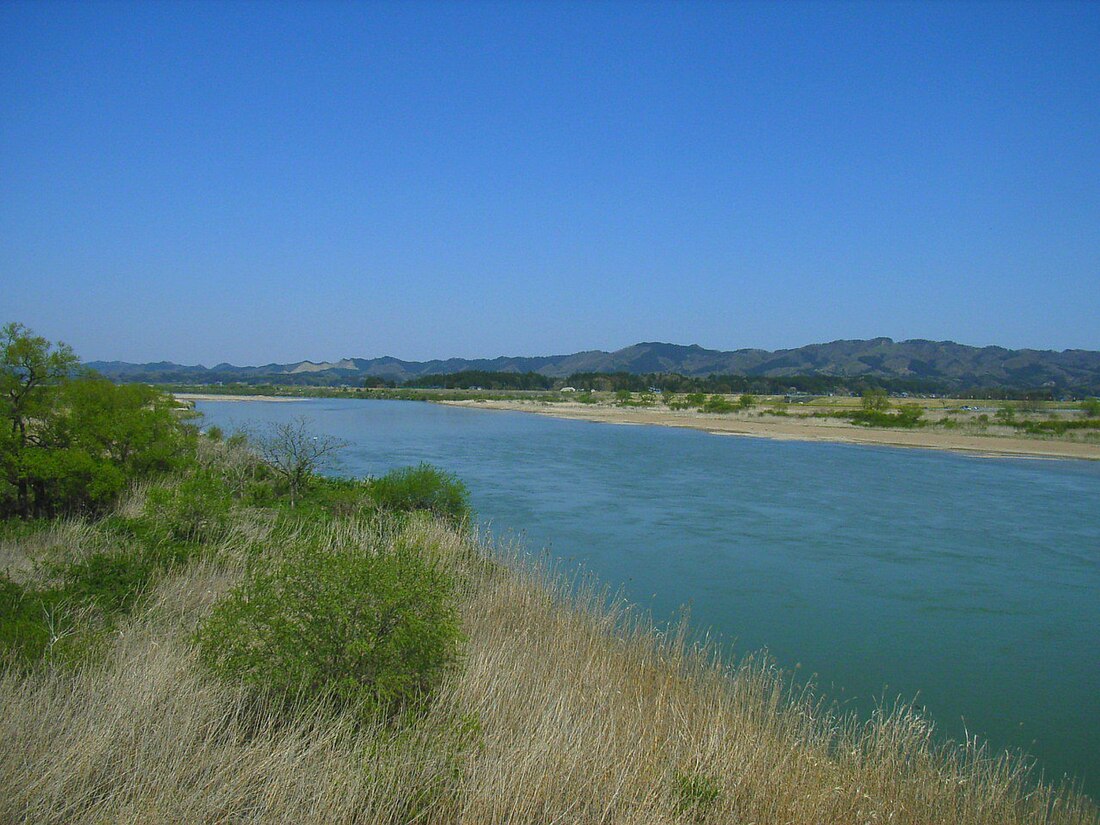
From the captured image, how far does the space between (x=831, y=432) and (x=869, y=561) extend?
40.6 meters

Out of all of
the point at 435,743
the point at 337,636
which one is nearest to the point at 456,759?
the point at 435,743

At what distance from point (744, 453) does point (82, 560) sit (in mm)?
35864

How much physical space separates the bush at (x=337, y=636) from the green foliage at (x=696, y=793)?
194 cm

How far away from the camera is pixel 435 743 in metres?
4.97

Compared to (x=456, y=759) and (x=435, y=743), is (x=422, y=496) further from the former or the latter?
(x=456, y=759)

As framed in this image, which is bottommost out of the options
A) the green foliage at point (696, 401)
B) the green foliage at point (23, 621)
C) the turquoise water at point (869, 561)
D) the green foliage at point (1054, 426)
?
the turquoise water at point (869, 561)

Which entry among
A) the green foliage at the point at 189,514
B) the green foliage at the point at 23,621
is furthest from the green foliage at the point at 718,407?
the green foliage at the point at 23,621

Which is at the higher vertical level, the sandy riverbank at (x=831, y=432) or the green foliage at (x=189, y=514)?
the green foliage at (x=189, y=514)

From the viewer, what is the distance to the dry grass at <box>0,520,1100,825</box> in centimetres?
429

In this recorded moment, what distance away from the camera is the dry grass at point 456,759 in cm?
429

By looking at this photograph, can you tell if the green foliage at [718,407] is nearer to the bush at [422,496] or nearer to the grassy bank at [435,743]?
the bush at [422,496]

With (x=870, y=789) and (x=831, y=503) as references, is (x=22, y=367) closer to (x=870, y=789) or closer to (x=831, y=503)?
(x=870, y=789)

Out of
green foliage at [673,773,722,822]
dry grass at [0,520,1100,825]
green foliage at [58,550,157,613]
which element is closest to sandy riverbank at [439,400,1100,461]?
dry grass at [0,520,1100,825]

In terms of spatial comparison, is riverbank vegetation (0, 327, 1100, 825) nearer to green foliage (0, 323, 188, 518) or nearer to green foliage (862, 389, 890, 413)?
green foliage (0, 323, 188, 518)
